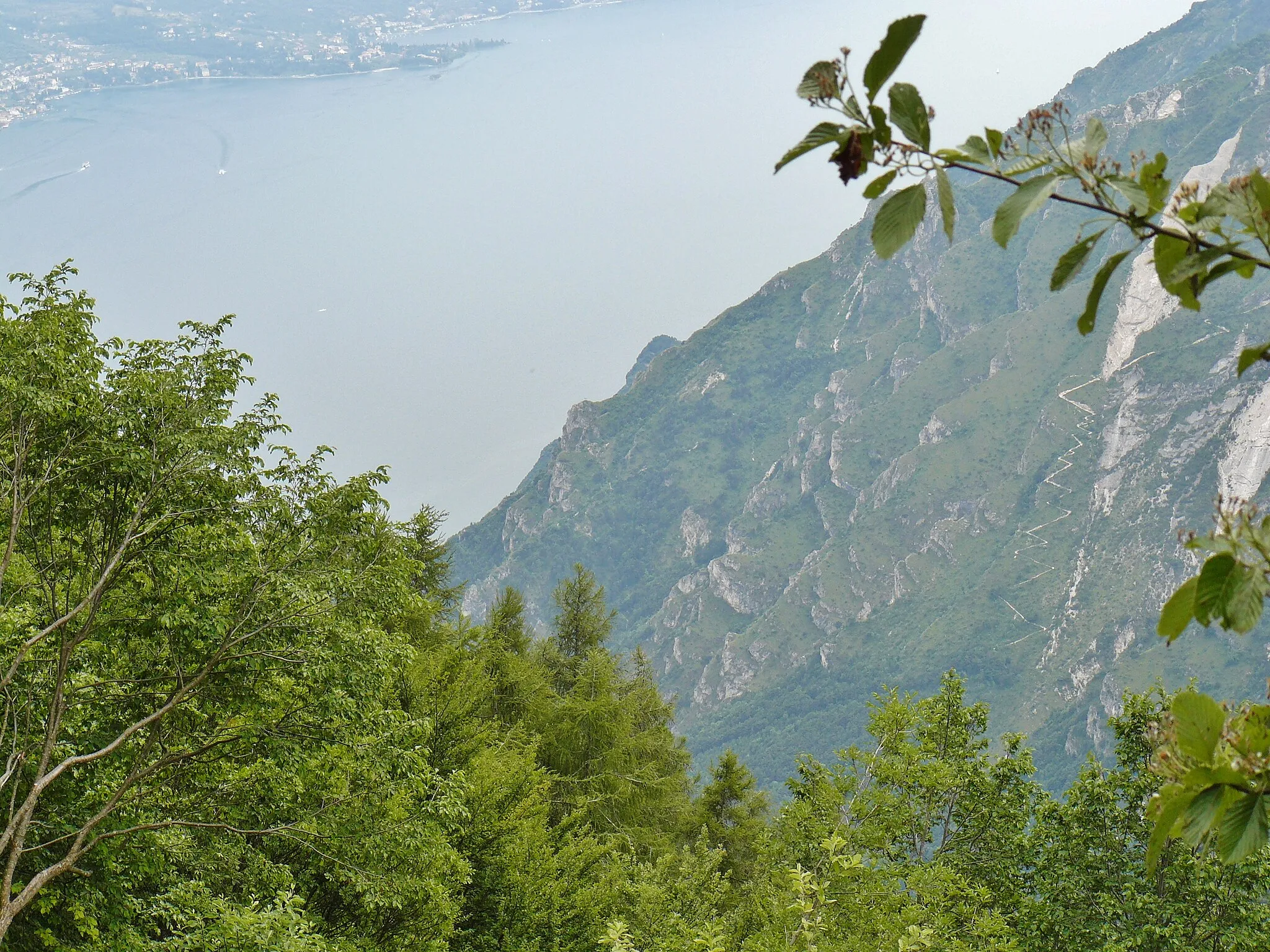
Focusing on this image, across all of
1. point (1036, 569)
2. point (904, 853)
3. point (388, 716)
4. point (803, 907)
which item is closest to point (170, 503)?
point (388, 716)

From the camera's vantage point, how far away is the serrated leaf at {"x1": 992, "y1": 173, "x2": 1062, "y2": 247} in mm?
1516

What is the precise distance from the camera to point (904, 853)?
47.2 feet

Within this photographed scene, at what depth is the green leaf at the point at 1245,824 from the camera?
1.57 metres

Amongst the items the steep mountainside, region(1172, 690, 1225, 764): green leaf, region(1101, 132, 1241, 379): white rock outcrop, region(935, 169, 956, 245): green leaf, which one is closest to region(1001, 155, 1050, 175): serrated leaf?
region(935, 169, 956, 245): green leaf

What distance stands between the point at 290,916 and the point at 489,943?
607 centimetres

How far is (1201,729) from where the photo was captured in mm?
1609

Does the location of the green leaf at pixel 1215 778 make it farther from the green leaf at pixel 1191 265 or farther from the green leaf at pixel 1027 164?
the green leaf at pixel 1027 164

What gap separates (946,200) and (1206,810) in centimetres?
111

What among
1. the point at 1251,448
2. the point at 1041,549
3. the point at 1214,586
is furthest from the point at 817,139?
the point at 1041,549

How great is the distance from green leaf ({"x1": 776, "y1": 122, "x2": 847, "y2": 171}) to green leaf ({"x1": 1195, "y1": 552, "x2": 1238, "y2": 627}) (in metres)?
0.91

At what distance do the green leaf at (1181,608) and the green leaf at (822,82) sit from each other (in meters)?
0.98

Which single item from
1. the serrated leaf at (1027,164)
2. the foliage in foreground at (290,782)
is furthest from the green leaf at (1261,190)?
the foliage in foreground at (290,782)

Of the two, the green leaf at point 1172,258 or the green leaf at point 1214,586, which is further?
the green leaf at point 1172,258

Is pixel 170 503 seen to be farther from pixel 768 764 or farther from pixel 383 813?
pixel 768 764
